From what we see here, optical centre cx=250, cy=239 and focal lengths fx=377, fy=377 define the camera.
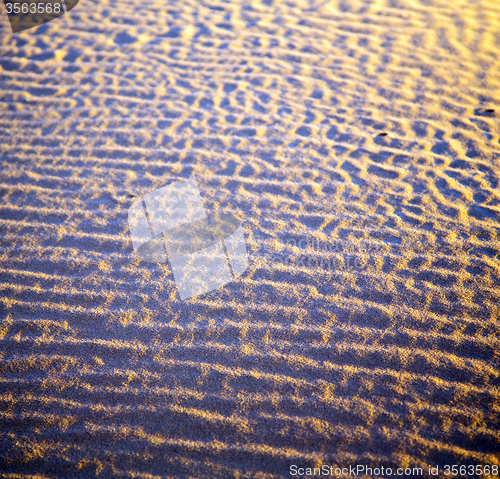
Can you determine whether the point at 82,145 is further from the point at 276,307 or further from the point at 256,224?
the point at 276,307

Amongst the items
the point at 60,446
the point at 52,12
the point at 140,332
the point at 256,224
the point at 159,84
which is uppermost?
the point at 52,12

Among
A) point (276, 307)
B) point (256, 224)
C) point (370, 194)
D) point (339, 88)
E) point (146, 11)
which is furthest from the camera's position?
point (146, 11)

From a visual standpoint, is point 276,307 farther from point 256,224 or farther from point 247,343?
point 256,224

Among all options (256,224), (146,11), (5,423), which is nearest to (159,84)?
(146,11)

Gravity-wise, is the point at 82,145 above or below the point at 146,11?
below

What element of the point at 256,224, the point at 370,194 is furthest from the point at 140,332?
the point at 370,194

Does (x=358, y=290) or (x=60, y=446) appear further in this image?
(x=358, y=290)

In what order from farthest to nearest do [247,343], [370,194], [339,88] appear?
[339,88] → [370,194] → [247,343]
